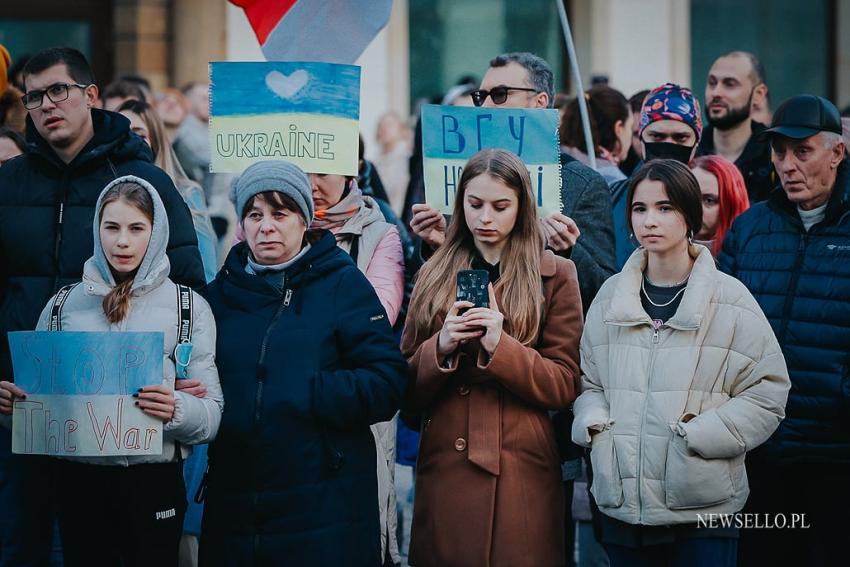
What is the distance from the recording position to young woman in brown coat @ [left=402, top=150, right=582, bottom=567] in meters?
4.70

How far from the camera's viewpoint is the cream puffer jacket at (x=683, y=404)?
4562 mm

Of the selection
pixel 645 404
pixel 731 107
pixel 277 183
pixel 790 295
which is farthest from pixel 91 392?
pixel 731 107

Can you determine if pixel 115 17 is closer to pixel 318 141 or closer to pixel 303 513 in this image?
pixel 318 141

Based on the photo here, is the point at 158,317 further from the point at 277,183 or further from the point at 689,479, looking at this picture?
the point at 689,479

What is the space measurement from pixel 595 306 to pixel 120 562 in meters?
1.84

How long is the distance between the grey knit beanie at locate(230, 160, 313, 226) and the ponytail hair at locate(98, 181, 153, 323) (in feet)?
1.04

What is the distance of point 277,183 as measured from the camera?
189 inches

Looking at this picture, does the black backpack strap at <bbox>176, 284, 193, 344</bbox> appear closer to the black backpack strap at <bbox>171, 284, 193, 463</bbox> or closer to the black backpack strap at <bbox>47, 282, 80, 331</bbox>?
the black backpack strap at <bbox>171, 284, 193, 463</bbox>

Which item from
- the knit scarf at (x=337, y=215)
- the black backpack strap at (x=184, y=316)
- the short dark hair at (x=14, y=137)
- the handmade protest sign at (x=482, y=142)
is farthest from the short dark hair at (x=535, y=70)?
the short dark hair at (x=14, y=137)

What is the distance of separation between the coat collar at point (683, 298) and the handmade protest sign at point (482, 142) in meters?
0.55

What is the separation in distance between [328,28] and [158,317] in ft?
5.84

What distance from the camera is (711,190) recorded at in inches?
241

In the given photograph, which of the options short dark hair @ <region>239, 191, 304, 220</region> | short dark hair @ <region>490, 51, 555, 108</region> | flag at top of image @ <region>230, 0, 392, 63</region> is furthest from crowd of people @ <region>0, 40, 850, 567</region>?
flag at top of image @ <region>230, 0, 392, 63</region>

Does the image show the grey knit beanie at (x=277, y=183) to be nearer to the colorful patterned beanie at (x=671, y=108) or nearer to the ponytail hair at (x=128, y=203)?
the ponytail hair at (x=128, y=203)
